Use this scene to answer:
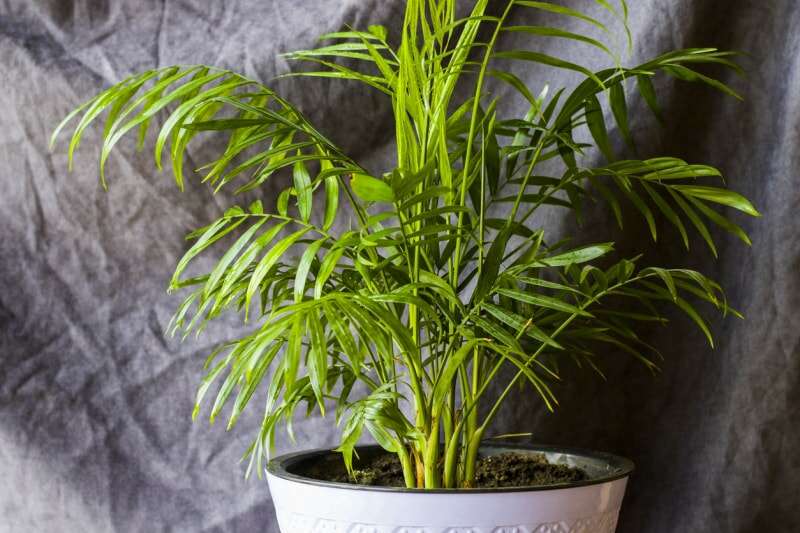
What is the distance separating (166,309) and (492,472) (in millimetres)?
655

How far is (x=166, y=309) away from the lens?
1545 millimetres

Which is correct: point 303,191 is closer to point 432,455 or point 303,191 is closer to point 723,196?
point 432,455

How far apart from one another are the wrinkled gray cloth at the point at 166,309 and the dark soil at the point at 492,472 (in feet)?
0.83

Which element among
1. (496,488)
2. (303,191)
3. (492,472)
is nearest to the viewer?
(496,488)

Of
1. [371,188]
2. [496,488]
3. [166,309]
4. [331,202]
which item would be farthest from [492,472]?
[166,309]

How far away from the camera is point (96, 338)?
1.54 meters

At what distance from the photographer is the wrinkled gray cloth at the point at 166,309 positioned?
4.71ft

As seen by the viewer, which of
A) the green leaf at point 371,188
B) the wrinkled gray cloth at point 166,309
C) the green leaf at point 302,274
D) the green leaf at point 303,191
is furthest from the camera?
the wrinkled gray cloth at point 166,309

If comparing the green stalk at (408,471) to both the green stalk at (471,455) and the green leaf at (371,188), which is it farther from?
the green leaf at (371,188)

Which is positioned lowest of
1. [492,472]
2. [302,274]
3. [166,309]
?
[492,472]

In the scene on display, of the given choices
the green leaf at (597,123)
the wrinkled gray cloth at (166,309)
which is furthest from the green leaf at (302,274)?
the wrinkled gray cloth at (166,309)

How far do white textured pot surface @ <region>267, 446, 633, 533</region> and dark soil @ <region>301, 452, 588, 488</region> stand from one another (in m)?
0.12

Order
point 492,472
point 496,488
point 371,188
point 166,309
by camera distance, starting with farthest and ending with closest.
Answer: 1. point 166,309
2. point 492,472
3. point 496,488
4. point 371,188

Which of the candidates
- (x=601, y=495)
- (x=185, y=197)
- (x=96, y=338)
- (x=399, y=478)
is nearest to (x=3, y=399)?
(x=96, y=338)
